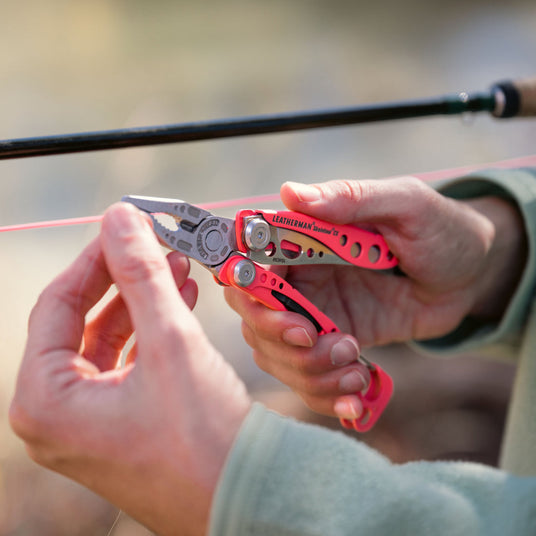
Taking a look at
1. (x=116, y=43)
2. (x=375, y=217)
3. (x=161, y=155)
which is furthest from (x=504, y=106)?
(x=116, y=43)

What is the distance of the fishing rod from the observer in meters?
0.56

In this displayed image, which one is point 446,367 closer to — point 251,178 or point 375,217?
point 251,178

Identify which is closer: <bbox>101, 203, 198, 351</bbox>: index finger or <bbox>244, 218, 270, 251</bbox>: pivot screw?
<bbox>101, 203, 198, 351</bbox>: index finger

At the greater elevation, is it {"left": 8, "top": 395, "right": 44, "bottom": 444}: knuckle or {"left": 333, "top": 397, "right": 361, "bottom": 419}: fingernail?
{"left": 8, "top": 395, "right": 44, "bottom": 444}: knuckle

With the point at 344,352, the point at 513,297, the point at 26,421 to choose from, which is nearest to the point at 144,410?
the point at 26,421

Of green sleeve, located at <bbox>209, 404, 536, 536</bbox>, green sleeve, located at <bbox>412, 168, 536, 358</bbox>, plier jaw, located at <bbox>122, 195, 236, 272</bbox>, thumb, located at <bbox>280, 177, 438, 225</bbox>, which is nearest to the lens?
green sleeve, located at <bbox>209, 404, 536, 536</bbox>

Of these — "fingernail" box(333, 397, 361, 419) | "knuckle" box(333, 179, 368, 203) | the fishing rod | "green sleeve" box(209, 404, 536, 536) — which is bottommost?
"fingernail" box(333, 397, 361, 419)

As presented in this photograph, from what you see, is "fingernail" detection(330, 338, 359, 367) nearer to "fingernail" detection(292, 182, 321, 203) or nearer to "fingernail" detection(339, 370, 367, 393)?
"fingernail" detection(339, 370, 367, 393)

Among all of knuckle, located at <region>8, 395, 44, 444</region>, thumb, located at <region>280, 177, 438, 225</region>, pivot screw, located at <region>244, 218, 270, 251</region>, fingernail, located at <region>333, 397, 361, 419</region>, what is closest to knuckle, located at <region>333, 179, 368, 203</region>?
thumb, located at <region>280, 177, 438, 225</region>

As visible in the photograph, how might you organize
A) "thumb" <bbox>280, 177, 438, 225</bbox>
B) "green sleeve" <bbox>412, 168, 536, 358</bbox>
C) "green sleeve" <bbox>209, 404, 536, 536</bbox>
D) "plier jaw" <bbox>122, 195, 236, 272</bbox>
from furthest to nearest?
1. "green sleeve" <bbox>412, 168, 536, 358</bbox>
2. "thumb" <bbox>280, 177, 438, 225</bbox>
3. "plier jaw" <bbox>122, 195, 236, 272</bbox>
4. "green sleeve" <bbox>209, 404, 536, 536</bbox>

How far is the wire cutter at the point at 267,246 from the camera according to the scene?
490mm

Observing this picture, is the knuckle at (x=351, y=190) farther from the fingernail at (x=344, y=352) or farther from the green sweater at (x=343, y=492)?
the green sweater at (x=343, y=492)

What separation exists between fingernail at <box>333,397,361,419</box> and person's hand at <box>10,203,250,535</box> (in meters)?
0.26

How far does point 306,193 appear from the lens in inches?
22.5
